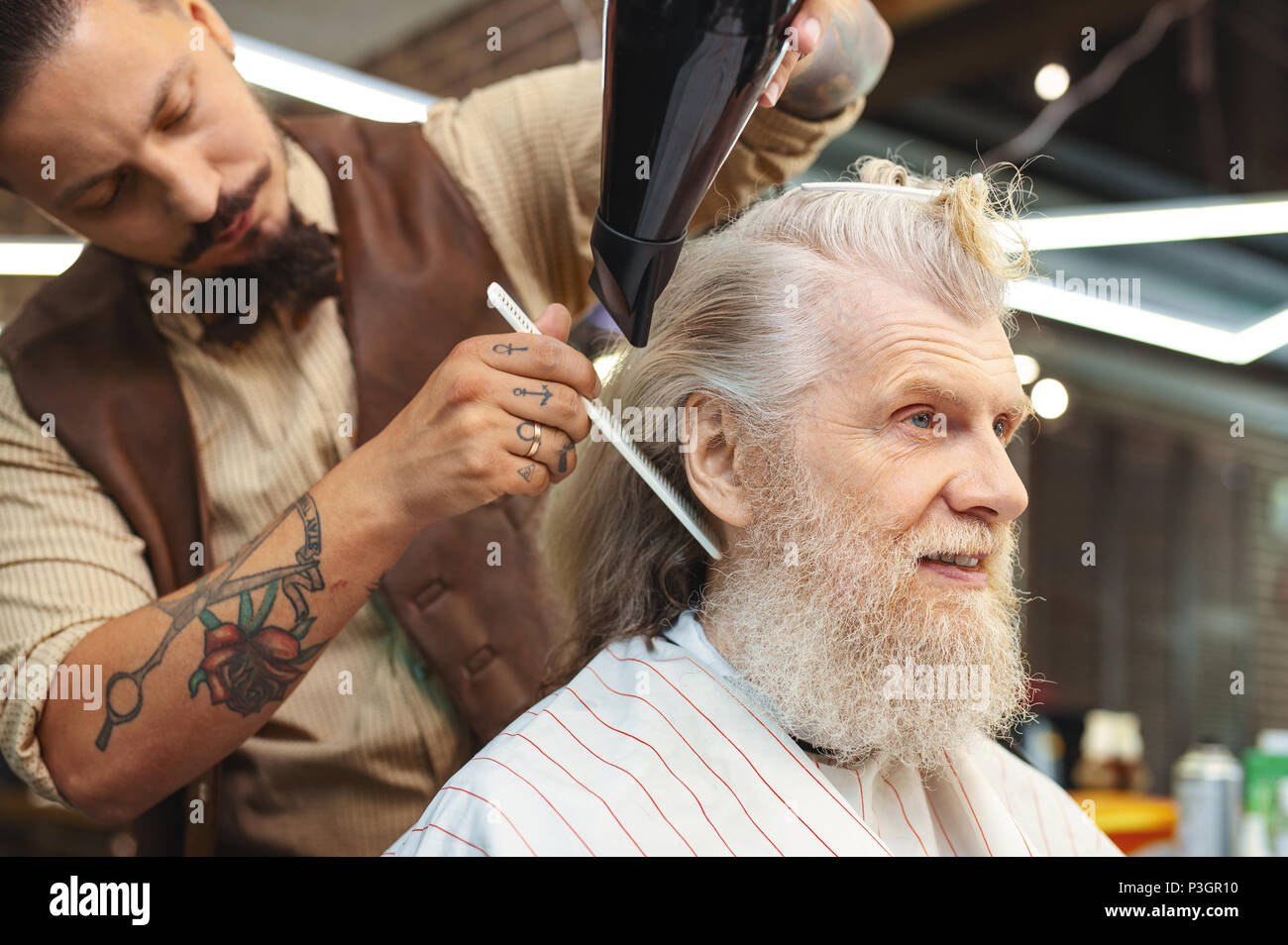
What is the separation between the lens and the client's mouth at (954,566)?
53.0 inches

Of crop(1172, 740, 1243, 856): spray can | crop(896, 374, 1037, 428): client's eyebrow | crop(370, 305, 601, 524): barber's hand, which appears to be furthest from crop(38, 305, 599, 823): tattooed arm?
crop(1172, 740, 1243, 856): spray can

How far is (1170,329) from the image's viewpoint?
10.0 feet

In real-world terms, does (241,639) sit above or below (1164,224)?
below

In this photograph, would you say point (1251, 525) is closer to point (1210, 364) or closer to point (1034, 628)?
point (1034, 628)

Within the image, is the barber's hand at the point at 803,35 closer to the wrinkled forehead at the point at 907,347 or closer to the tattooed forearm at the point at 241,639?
the wrinkled forehead at the point at 907,347

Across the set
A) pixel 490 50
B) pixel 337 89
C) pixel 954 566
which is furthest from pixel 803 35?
pixel 490 50

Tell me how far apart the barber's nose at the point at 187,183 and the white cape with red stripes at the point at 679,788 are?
2.64ft

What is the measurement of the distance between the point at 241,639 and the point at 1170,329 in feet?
8.94

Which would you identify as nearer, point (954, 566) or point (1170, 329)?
point (954, 566)
